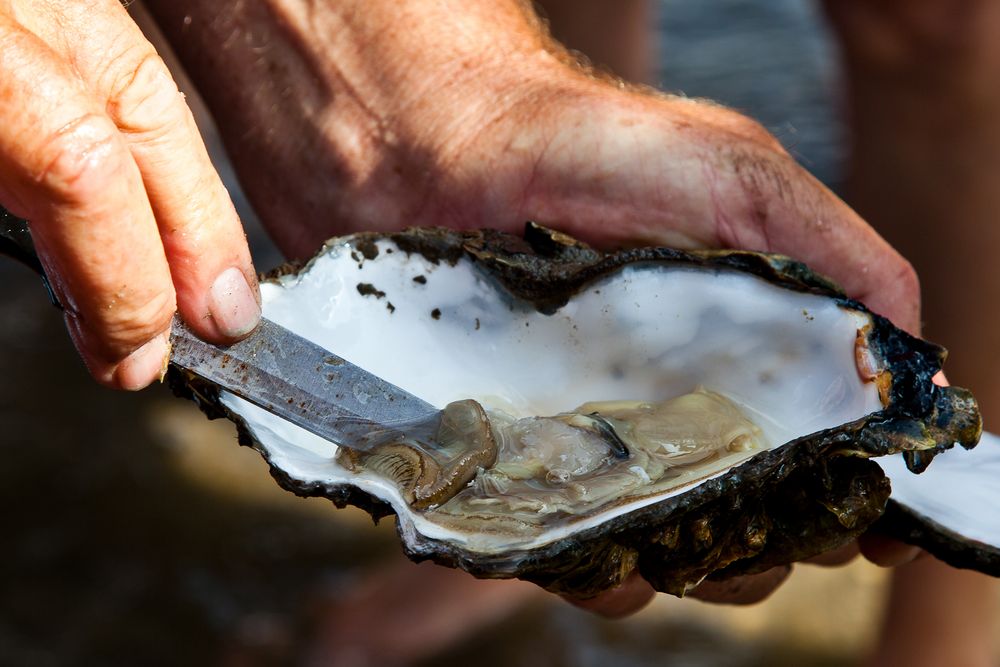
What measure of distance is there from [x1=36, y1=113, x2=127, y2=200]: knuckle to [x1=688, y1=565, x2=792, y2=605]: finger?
3.63ft

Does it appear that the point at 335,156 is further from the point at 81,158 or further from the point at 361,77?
the point at 81,158

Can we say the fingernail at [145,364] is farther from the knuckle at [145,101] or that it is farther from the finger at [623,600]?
the finger at [623,600]

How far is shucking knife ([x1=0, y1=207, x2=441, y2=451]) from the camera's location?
1.44 metres

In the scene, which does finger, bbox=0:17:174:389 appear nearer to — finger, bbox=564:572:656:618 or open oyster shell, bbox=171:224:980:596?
open oyster shell, bbox=171:224:980:596

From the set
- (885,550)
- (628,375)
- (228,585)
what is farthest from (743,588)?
(228,585)

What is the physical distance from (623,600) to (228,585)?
63.2 inches

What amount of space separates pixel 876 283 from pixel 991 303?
32.3 inches

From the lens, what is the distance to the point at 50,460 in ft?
10.7

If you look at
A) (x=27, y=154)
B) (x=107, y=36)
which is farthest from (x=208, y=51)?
(x=27, y=154)

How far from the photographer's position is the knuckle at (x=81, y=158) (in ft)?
3.79

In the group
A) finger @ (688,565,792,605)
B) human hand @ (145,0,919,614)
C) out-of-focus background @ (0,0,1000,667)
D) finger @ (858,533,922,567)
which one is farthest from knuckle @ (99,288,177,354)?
out-of-focus background @ (0,0,1000,667)

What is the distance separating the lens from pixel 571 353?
1766mm

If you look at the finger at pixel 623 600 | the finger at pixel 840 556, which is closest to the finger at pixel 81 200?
the finger at pixel 623 600

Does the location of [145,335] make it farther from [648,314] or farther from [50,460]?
[50,460]
